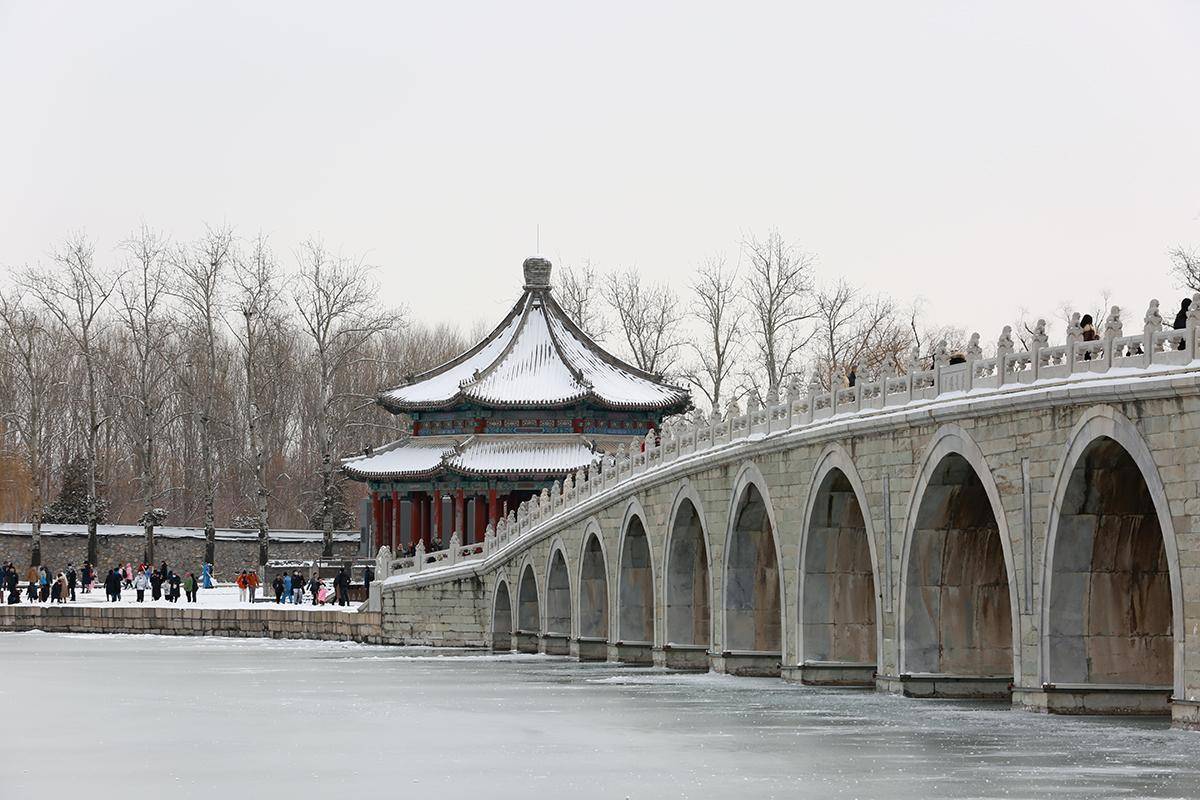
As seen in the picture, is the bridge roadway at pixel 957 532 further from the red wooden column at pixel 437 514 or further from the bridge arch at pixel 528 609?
the red wooden column at pixel 437 514

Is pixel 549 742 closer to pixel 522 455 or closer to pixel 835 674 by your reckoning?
pixel 835 674

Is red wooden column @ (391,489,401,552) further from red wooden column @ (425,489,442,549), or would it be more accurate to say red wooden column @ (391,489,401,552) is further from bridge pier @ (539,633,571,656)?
bridge pier @ (539,633,571,656)

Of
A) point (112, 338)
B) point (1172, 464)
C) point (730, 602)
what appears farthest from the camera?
point (112, 338)

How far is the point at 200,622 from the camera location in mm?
56844

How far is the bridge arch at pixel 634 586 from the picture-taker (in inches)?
1693

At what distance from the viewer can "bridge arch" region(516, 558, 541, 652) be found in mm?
48312

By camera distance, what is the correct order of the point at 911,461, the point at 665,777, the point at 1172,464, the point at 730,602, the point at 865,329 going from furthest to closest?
1. the point at 865,329
2. the point at 730,602
3. the point at 911,461
4. the point at 1172,464
5. the point at 665,777

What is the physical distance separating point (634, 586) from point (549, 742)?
18.1 meters

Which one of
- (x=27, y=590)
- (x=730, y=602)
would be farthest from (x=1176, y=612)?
(x=27, y=590)

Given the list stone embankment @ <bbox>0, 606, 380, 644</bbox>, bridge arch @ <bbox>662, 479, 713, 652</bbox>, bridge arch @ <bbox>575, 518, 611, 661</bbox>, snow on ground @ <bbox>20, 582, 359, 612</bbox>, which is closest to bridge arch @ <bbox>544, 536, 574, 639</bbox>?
bridge arch @ <bbox>575, 518, 611, 661</bbox>

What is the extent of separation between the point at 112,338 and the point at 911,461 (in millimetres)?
64337

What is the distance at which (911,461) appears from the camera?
2978 centimetres

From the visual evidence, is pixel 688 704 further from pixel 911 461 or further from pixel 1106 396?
pixel 1106 396

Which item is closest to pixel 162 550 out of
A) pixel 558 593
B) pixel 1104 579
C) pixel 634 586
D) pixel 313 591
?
pixel 313 591
